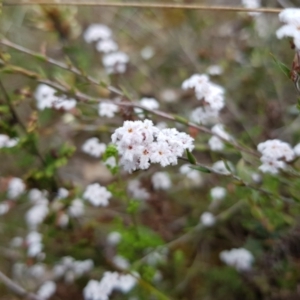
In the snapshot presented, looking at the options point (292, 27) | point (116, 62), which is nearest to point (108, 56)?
point (116, 62)

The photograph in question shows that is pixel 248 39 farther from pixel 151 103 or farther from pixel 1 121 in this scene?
pixel 1 121

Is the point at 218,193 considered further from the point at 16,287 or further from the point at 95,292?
the point at 16,287

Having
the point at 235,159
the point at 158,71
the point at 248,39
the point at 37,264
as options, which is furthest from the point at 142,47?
the point at 37,264

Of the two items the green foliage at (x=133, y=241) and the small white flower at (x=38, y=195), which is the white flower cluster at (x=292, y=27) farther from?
the small white flower at (x=38, y=195)

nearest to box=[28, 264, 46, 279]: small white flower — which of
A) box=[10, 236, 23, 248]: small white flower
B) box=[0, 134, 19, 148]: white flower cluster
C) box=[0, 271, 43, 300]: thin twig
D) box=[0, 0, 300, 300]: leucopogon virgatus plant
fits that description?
box=[0, 0, 300, 300]: leucopogon virgatus plant

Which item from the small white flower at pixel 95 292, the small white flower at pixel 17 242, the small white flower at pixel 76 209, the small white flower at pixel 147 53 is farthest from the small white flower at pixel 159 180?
the small white flower at pixel 147 53
